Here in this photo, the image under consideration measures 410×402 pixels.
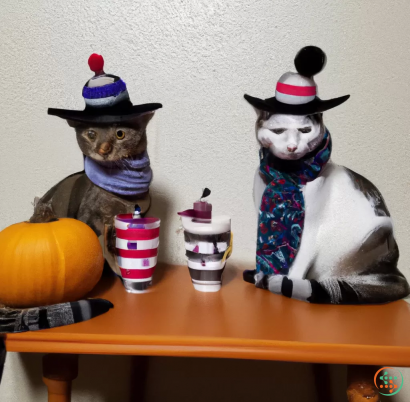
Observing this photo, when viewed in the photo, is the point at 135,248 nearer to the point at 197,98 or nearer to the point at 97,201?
the point at 97,201

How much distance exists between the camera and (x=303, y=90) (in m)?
0.78

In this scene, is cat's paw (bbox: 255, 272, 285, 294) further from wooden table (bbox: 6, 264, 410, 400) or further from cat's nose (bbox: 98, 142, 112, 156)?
cat's nose (bbox: 98, 142, 112, 156)

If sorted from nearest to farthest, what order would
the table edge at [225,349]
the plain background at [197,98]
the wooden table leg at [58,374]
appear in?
the table edge at [225,349], the wooden table leg at [58,374], the plain background at [197,98]

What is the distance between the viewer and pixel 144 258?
0.83 metres

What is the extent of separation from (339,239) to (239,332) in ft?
0.83

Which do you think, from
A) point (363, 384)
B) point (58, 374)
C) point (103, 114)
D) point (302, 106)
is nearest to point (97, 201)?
point (103, 114)

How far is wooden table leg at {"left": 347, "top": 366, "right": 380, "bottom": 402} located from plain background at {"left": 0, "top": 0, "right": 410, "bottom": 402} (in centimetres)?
47

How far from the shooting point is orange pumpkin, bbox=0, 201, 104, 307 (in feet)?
2.34

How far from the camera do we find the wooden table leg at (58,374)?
775mm

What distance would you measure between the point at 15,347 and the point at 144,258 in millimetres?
251

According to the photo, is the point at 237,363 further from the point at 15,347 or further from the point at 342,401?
the point at 15,347

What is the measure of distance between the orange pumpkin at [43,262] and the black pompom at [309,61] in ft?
1.48

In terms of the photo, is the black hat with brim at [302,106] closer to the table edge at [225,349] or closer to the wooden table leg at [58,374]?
the table edge at [225,349]

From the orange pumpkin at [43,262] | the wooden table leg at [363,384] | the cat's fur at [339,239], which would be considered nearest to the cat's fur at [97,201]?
the orange pumpkin at [43,262]
